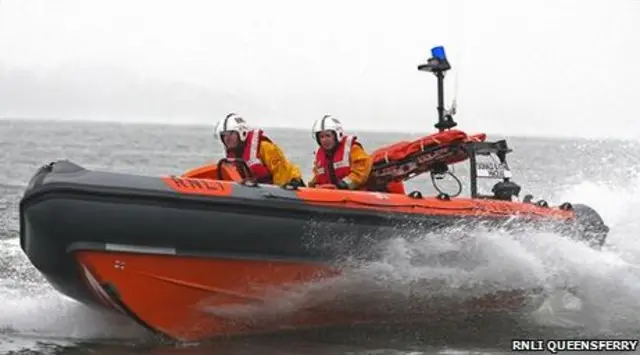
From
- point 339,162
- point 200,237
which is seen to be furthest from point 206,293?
point 339,162

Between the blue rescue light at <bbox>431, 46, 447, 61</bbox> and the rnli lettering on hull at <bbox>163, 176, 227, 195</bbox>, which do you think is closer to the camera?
the rnli lettering on hull at <bbox>163, 176, 227, 195</bbox>

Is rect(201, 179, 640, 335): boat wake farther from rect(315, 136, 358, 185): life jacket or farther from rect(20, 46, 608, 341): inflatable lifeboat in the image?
rect(315, 136, 358, 185): life jacket

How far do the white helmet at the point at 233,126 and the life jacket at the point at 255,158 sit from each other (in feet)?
0.15

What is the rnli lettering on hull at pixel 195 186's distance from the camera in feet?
21.8

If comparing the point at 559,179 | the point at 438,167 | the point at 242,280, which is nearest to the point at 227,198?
the point at 242,280

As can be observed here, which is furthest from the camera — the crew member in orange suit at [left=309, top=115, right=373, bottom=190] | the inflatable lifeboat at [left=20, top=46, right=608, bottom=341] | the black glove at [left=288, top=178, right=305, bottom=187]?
the crew member in orange suit at [left=309, top=115, right=373, bottom=190]

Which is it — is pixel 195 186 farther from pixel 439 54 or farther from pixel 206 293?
pixel 439 54

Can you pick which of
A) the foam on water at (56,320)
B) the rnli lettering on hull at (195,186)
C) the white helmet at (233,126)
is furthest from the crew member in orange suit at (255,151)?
the foam on water at (56,320)

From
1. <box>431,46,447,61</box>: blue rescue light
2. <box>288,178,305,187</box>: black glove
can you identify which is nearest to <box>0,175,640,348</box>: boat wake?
<box>288,178,305,187</box>: black glove

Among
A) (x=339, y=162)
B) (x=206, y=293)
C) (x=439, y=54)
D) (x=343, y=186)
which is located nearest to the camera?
(x=206, y=293)

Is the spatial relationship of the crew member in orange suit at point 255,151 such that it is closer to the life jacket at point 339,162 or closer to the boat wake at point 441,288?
the life jacket at point 339,162

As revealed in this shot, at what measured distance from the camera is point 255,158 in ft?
25.3

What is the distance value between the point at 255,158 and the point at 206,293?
1294 millimetres

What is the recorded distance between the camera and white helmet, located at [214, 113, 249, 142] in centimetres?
768
